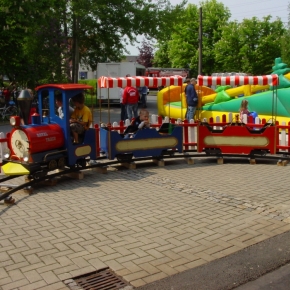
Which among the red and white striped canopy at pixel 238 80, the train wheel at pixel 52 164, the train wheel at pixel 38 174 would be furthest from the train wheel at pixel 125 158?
the red and white striped canopy at pixel 238 80

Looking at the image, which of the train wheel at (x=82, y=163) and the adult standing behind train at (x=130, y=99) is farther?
the adult standing behind train at (x=130, y=99)

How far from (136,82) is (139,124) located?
3.85 feet

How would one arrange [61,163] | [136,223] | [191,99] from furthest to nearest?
[191,99], [61,163], [136,223]

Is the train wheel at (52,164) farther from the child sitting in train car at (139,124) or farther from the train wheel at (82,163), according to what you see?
the child sitting in train car at (139,124)

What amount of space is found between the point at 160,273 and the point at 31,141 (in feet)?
13.4

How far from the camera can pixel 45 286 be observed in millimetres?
4367

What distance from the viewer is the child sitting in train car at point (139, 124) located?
10041 mm

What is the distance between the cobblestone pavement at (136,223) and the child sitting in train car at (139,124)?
48.7 inches

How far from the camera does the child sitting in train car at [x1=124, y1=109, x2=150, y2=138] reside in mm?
10041

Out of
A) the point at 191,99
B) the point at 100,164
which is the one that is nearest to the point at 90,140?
the point at 100,164

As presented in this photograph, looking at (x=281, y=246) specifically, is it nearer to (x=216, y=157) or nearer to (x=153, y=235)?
(x=153, y=235)

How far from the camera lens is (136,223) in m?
6.20

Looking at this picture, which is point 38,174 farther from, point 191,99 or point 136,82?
point 191,99

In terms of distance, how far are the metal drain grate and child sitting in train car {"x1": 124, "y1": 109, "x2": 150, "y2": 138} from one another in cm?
554
